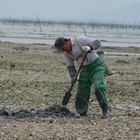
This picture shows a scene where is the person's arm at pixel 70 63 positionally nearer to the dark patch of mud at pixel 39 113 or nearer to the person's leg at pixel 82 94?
the person's leg at pixel 82 94

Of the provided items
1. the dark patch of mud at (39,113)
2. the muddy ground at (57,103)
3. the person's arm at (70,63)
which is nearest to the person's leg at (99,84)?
the muddy ground at (57,103)

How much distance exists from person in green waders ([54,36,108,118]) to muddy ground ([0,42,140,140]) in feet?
1.75

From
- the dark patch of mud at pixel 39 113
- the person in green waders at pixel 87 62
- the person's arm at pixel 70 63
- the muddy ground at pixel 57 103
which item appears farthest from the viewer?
the person's arm at pixel 70 63

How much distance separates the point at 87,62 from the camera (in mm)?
Answer: 11188

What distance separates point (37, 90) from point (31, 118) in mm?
5523

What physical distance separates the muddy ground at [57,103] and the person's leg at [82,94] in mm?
257

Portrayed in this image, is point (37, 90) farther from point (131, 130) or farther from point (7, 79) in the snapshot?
point (131, 130)

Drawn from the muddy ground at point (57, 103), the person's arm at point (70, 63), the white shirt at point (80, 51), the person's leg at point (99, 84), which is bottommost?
the muddy ground at point (57, 103)

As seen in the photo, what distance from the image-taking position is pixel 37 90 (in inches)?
644

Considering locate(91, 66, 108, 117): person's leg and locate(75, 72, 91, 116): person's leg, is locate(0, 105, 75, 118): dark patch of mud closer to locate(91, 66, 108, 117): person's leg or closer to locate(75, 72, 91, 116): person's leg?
locate(75, 72, 91, 116): person's leg

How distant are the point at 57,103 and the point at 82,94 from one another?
262cm

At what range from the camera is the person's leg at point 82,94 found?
11391 mm

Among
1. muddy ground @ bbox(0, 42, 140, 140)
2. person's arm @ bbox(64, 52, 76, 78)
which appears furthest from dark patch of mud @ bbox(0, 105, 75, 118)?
person's arm @ bbox(64, 52, 76, 78)

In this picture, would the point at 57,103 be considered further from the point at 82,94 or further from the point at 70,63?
the point at 70,63
